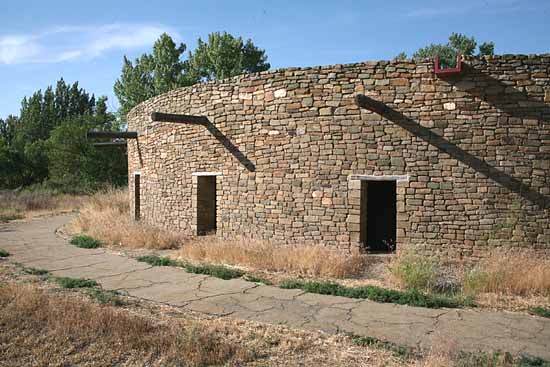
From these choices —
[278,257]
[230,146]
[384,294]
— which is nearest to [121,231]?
[230,146]

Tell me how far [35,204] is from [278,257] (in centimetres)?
1705

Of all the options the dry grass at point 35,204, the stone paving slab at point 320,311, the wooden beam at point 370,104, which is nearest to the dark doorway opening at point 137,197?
the stone paving slab at point 320,311

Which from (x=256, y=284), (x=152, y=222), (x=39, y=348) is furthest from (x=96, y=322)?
(x=152, y=222)

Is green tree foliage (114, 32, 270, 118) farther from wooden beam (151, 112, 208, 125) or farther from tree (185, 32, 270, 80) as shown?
wooden beam (151, 112, 208, 125)

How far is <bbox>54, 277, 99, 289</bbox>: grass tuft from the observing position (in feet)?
21.8

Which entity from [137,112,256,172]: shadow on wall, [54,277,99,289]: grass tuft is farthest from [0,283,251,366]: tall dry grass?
[137,112,256,172]: shadow on wall

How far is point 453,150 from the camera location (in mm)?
7906

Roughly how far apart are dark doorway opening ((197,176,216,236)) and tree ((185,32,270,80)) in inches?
717

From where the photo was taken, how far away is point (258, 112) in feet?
30.9

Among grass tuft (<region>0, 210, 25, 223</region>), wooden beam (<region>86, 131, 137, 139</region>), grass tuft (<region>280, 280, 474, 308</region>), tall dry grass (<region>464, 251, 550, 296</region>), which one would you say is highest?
wooden beam (<region>86, 131, 137, 139</region>)

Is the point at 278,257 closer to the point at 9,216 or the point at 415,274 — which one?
the point at 415,274

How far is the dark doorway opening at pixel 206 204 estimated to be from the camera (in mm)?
10805

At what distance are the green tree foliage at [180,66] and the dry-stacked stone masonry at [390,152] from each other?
62.2 ft

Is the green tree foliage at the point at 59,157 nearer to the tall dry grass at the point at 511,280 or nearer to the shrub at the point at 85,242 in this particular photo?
the shrub at the point at 85,242
